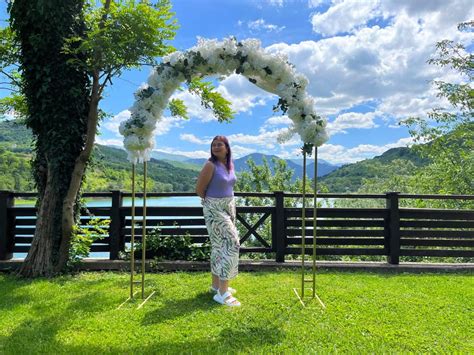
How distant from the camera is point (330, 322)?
3699 millimetres

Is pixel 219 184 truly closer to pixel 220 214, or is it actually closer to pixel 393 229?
pixel 220 214

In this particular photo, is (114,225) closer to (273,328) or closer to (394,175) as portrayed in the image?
(273,328)

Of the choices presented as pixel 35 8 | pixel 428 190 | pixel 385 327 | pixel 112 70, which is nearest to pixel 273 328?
pixel 385 327

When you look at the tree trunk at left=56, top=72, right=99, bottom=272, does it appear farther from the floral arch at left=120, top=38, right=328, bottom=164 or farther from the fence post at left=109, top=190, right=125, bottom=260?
the floral arch at left=120, top=38, right=328, bottom=164

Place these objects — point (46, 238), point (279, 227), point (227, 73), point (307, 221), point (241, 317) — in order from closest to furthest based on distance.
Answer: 1. point (241, 317)
2. point (227, 73)
3. point (46, 238)
4. point (279, 227)
5. point (307, 221)

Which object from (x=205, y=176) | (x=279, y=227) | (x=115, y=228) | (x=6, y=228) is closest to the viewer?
(x=205, y=176)

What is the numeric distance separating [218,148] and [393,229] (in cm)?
375

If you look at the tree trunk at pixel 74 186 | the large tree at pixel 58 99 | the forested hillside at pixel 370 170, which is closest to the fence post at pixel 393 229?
the large tree at pixel 58 99

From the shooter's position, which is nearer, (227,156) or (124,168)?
(227,156)

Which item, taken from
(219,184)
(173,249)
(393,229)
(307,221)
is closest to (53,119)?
(173,249)

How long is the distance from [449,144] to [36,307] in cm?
1463

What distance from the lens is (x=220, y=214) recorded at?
171 inches

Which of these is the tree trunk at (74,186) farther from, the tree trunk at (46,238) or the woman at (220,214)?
the woman at (220,214)

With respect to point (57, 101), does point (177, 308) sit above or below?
below
